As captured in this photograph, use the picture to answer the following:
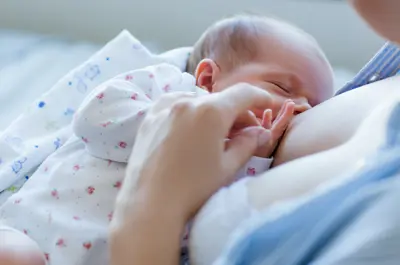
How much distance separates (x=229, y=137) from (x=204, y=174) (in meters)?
0.13

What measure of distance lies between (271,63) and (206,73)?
0.12 m

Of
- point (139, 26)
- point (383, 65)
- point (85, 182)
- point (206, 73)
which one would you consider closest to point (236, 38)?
point (206, 73)

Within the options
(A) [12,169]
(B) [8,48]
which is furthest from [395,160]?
(B) [8,48]

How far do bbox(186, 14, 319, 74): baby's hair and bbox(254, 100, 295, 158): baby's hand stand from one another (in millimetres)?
189

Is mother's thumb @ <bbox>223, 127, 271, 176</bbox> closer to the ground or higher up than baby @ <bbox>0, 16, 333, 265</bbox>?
higher up

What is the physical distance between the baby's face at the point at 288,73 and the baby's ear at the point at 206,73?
0.7 inches

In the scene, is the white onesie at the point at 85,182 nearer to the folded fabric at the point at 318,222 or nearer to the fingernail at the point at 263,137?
the fingernail at the point at 263,137

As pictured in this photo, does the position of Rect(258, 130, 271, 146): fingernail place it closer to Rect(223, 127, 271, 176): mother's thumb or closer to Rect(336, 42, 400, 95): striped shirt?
Rect(223, 127, 271, 176): mother's thumb

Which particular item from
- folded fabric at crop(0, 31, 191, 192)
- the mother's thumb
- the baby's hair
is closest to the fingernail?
the mother's thumb

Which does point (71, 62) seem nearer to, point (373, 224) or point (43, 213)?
point (43, 213)

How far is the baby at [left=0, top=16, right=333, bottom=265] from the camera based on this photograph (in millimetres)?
820

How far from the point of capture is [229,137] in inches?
30.8

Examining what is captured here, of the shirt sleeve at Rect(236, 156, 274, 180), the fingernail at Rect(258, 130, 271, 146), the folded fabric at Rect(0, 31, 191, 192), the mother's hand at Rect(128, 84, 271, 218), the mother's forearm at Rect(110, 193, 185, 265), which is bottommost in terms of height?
the folded fabric at Rect(0, 31, 191, 192)

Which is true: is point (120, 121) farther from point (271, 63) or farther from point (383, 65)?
point (383, 65)
